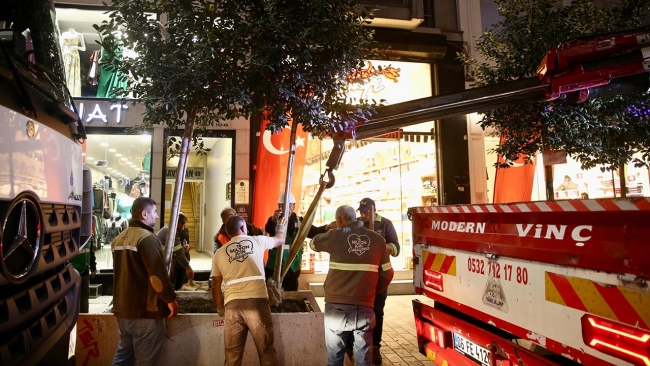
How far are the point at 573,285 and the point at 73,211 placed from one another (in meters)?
3.56

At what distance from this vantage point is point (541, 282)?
2.74 metres

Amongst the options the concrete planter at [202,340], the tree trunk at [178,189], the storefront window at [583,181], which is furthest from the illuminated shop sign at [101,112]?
the storefront window at [583,181]

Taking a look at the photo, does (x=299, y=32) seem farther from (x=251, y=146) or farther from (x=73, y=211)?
(x=251, y=146)

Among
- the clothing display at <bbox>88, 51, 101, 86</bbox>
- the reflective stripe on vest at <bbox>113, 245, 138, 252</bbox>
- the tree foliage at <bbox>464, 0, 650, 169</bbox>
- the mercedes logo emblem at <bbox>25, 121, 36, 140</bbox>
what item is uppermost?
the clothing display at <bbox>88, 51, 101, 86</bbox>

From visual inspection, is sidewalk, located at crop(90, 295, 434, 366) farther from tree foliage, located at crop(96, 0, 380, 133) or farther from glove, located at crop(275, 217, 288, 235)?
tree foliage, located at crop(96, 0, 380, 133)

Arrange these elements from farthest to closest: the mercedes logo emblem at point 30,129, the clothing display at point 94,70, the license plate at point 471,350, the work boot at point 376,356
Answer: the clothing display at point 94,70, the work boot at point 376,356, the license plate at point 471,350, the mercedes logo emblem at point 30,129

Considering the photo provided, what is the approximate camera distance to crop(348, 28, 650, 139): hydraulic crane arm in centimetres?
371

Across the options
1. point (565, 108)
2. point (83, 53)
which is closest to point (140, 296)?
point (565, 108)

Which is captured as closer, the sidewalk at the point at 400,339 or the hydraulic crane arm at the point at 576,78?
the hydraulic crane arm at the point at 576,78

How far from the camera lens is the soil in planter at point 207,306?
17.3 ft

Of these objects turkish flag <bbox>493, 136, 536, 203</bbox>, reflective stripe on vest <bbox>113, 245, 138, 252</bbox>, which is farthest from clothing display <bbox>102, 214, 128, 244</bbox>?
turkish flag <bbox>493, 136, 536, 203</bbox>

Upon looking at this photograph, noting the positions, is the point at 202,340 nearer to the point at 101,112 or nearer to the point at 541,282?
the point at 541,282

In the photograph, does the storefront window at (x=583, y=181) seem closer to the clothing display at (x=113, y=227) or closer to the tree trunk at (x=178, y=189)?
the tree trunk at (x=178, y=189)

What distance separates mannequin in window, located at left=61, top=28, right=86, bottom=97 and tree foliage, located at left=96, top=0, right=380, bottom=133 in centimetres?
585
